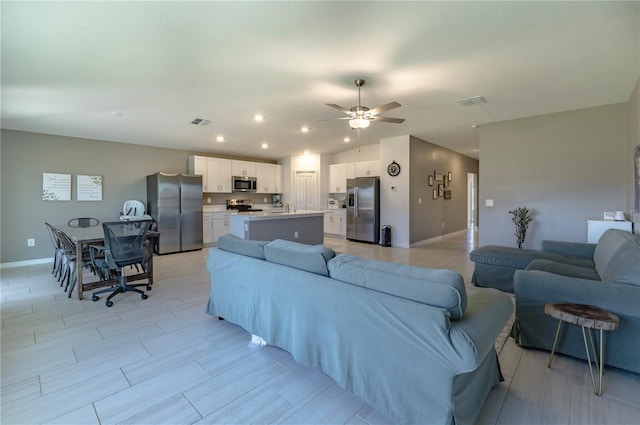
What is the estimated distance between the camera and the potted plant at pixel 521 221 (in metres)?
4.90

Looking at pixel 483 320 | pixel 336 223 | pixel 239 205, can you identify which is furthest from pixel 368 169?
pixel 483 320

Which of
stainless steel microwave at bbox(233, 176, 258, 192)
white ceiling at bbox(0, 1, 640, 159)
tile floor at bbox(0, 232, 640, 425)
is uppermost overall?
white ceiling at bbox(0, 1, 640, 159)

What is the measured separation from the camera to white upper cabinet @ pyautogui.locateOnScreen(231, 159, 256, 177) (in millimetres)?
7891

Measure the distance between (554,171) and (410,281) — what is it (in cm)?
496

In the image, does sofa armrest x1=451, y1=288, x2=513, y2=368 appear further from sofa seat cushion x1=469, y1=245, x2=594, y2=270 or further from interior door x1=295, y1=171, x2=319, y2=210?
interior door x1=295, y1=171, x2=319, y2=210

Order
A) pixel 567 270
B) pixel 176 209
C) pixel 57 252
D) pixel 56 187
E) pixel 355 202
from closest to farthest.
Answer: pixel 567 270
pixel 57 252
pixel 56 187
pixel 176 209
pixel 355 202

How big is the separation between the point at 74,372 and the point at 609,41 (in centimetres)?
521

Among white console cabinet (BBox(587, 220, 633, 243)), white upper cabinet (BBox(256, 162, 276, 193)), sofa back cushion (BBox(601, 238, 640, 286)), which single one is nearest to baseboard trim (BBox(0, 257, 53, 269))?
white upper cabinet (BBox(256, 162, 276, 193))

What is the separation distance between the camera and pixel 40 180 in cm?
539

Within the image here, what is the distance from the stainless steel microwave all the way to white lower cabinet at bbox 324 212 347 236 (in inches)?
93.0

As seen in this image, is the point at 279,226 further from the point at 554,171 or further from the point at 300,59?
the point at 554,171

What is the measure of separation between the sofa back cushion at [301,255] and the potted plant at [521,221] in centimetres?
441

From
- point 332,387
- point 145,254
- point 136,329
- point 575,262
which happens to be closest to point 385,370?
point 332,387

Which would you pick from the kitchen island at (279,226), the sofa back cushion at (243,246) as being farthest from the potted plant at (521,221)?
the sofa back cushion at (243,246)
